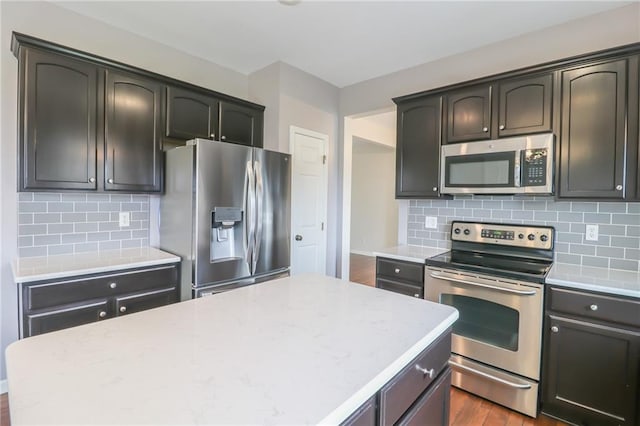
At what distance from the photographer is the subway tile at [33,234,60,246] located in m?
2.22

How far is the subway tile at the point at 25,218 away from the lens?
85.1 inches

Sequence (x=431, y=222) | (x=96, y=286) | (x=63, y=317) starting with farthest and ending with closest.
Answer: (x=431, y=222) → (x=96, y=286) → (x=63, y=317)

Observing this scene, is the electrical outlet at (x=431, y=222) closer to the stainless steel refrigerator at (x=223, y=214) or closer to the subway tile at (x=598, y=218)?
the subway tile at (x=598, y=218)

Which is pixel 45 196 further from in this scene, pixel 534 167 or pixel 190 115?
pixel 534 167

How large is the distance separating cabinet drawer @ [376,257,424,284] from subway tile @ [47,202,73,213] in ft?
8.15

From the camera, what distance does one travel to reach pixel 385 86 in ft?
11.2

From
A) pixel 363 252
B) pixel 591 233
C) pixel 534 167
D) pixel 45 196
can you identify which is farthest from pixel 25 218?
pixel 363 252

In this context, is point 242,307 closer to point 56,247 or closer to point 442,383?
point 442,383

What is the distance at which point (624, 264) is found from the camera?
6.93 ft

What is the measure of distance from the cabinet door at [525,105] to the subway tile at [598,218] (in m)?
0.70

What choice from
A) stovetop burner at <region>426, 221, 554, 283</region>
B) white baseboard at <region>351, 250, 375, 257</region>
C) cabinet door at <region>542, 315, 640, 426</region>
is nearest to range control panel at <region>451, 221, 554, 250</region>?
stovetop burner at <region>426, 221, 554, 283</region>

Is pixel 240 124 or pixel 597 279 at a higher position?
pixel 240 124

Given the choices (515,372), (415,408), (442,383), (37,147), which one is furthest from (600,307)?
(37,147)

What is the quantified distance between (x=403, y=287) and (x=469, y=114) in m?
1.50
